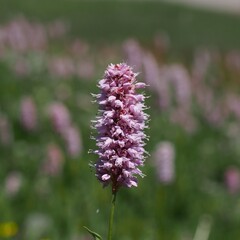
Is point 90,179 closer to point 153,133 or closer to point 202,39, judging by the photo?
point 153,133

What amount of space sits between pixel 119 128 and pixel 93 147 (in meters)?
7.42

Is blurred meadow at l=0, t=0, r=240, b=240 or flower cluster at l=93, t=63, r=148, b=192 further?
blurred meadow at l=0, t=0, r=240, b=240

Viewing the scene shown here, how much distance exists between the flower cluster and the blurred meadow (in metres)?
1.39

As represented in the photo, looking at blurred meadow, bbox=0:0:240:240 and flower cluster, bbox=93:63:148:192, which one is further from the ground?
blurred meadow, bbox=0:0:240:240

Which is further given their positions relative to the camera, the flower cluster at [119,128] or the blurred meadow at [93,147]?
the blurred meadow at [93,147]

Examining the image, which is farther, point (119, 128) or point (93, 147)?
point (93, 147)

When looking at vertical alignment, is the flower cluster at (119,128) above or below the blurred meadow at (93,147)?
below

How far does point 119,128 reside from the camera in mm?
2264

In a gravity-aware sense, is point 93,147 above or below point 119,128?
above

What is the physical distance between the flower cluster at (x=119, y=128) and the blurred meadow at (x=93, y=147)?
139 cm

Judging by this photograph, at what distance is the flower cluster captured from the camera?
227 centimetres

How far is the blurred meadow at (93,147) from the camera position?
23.5ft

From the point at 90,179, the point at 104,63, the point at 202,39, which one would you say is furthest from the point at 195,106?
the point at 202,39

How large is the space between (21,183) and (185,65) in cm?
1046
